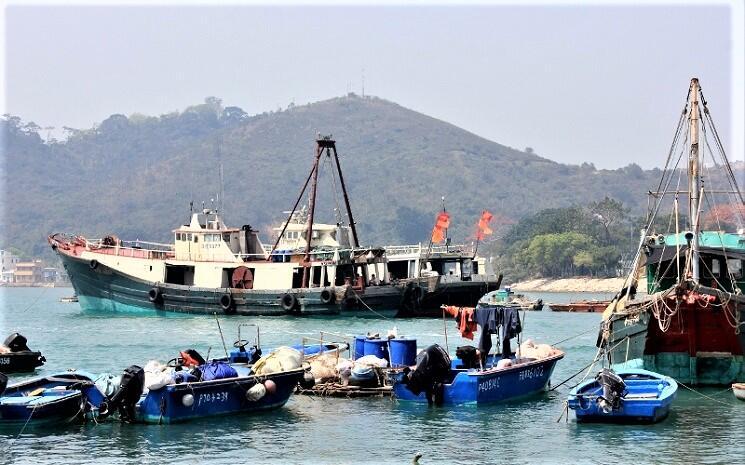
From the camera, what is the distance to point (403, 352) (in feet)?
101

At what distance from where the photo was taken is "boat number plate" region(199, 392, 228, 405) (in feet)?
85.8

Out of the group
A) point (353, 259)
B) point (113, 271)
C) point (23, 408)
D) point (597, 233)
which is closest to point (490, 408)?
point (23, 408)

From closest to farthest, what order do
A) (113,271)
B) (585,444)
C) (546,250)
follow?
(585,444) → (113,271) → (546,250)

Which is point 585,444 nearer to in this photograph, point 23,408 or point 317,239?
point 23,408

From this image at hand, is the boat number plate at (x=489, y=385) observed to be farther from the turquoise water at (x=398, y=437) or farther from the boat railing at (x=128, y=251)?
the boat railing at (x=128, y=251)

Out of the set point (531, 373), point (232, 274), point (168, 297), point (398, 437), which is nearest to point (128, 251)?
point (168, 297)

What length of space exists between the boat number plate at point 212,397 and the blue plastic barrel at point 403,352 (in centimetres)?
557

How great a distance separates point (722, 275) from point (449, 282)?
28059 mm

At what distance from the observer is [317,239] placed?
219ft

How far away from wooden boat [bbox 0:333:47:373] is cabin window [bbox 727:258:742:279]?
65.0ft

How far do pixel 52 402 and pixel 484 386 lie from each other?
31.2 ft

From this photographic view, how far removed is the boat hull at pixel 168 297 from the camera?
195 feet

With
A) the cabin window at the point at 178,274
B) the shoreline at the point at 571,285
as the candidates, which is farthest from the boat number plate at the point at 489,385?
the shoreline at the point at 571,285

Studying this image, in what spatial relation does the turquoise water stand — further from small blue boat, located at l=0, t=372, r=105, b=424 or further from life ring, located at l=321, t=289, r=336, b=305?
life ring, located at l=321, t=289, r=336, b=305
